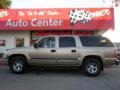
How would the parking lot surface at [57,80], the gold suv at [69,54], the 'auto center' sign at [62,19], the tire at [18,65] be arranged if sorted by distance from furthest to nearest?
the 'auto center' sign at [62,19] < the tire at [18,65] < the gold suv at [69,54] < the parking lot surface at [57,80]

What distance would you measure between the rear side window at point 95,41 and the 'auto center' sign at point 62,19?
918 centimetres

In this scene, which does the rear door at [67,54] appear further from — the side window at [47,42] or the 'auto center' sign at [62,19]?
the 'auto center' sign at [62,19]

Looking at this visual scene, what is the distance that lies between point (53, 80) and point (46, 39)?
255 cm

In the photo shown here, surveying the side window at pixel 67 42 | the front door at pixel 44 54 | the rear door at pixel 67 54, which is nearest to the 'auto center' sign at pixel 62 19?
the side window at pixel 67 42

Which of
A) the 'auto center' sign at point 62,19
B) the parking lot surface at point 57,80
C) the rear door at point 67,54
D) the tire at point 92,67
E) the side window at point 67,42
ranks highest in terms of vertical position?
the 'auto center' sign at point 62,19

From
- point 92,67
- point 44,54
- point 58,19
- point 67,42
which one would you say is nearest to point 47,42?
point 44,54

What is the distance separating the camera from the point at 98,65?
48.9 ft

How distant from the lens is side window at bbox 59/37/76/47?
15.2 m

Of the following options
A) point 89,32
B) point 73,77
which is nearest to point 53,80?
point 73,77

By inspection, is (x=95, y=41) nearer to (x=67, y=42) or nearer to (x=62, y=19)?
(x=67, y=42)

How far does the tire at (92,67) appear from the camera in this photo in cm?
1491

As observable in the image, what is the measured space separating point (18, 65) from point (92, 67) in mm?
3472

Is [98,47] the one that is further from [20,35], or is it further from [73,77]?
[20,35]

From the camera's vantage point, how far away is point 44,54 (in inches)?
597
